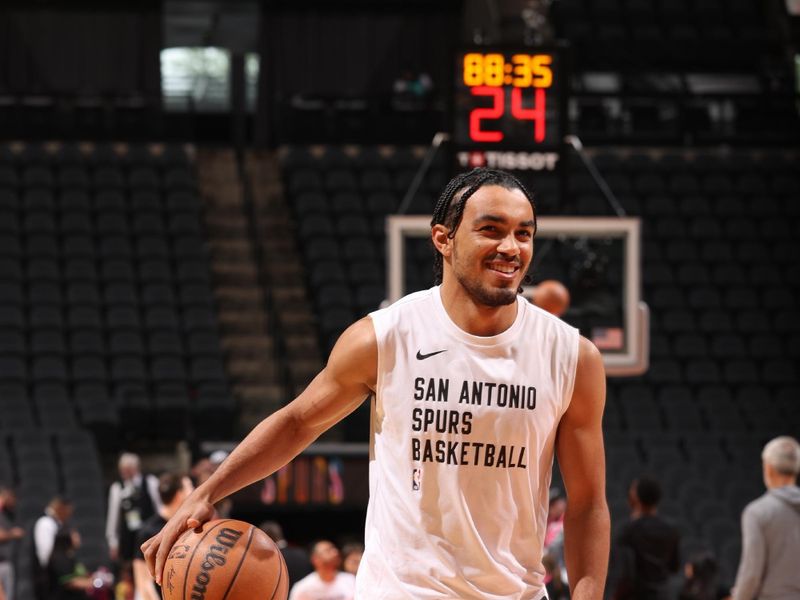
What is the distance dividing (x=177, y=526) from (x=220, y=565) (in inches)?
5.7

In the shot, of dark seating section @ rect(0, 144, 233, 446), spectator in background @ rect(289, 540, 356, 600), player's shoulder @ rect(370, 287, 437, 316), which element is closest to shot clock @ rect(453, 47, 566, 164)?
spectator in background @ rect(289, 540, 356, 600)

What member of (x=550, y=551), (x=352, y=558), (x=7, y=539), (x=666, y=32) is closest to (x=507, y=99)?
(x=550, y=551)

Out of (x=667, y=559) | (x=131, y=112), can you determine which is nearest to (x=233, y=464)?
(x=667, y=559)

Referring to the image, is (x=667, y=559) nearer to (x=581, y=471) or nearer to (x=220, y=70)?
(x=581, y=471)

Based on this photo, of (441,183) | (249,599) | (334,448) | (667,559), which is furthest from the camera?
(441,183)

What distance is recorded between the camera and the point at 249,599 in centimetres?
323

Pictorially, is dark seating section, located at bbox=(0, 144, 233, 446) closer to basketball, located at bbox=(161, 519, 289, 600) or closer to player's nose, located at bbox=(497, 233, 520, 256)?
basketball, located at bbox=(161, 519, 289, 600)

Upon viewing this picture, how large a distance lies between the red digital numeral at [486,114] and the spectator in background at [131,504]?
3.06 m

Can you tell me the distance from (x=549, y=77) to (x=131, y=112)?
9922mm

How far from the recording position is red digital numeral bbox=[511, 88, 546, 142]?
930cm

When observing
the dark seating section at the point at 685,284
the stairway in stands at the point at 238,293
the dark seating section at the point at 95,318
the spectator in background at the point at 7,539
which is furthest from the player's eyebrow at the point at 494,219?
the stairway in stands at the point at 238,293

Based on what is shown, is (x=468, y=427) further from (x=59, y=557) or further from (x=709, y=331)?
(x=709, y=331)

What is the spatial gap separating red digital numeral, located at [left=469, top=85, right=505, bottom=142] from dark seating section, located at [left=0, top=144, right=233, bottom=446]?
5.15m

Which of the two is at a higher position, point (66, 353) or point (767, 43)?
point (767, 43)
